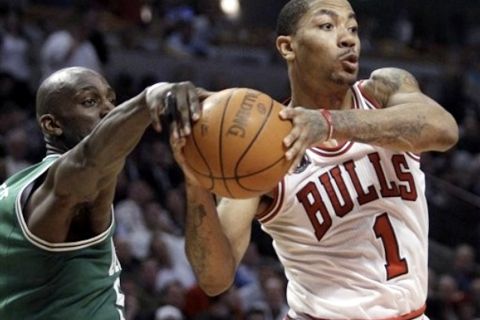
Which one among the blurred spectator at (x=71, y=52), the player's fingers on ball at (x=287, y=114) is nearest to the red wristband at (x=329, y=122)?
the player's fingers on ball at (x=287, y=114)

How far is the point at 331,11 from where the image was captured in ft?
15.7

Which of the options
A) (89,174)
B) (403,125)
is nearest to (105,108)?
(89,174)

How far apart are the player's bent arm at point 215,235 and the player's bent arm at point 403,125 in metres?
0.72

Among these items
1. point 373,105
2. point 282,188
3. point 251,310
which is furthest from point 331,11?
point 251,310

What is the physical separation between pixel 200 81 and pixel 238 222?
395 inches

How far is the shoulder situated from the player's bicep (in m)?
0.70

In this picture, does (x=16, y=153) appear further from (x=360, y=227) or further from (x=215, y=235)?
(x=360, y=227)

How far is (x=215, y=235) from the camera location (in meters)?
4.60

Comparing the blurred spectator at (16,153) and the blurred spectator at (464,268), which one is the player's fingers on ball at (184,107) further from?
the blurred spectator at (464,268)

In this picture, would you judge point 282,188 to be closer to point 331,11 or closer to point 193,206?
point 193,206

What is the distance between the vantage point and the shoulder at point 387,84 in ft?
15.8

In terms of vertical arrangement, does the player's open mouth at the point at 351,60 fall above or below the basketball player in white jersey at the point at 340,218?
above

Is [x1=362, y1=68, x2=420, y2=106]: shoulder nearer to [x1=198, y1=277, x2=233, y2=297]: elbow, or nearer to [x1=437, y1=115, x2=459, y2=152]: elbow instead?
[x1=437, y1=115, x2=459, y2=152]: elbow

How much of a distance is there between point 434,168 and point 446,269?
8.53ft
